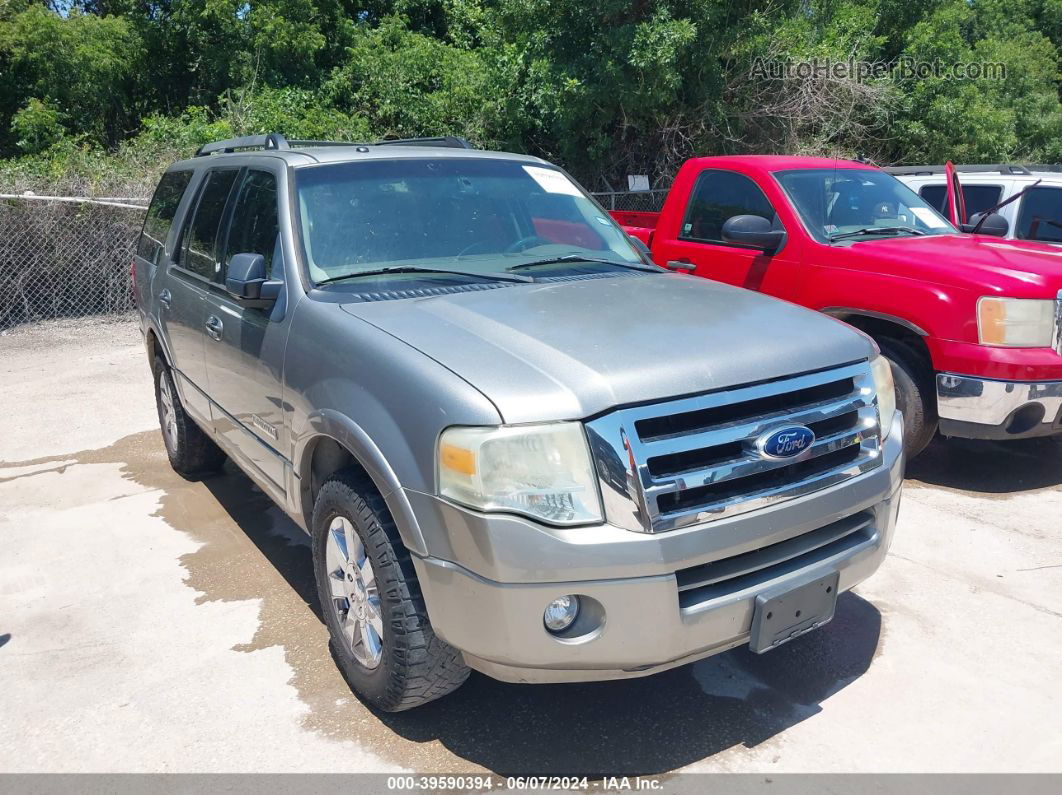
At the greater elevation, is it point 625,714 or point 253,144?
Answer: point 253,144

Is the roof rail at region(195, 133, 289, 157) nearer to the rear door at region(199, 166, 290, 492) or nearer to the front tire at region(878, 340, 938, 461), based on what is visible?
the rear door at region(199, 166, 290, 492)

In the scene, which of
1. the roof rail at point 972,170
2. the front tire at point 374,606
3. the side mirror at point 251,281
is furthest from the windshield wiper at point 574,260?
the roof rail at point 972,170

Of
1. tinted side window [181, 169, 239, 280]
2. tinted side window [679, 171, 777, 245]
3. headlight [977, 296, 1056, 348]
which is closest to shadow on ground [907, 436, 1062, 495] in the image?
headlight [977, 296, 1056, 348]

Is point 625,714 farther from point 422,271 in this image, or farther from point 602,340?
point 422,271

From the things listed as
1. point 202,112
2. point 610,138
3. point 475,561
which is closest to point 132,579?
point 475,561

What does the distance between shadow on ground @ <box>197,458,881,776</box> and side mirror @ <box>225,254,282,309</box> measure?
4.77ft

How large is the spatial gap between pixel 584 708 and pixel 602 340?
1347mm

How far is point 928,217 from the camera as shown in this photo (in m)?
6.32

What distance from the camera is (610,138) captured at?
13945 mm

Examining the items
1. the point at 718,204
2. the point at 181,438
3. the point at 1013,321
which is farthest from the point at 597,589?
the point at 718,204

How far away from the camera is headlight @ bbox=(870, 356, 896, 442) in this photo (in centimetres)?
320

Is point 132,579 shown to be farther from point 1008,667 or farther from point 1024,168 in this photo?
point 1024,168

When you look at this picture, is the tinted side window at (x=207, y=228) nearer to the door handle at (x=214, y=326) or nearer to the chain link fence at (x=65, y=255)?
the door handle at (x=214, y=326)

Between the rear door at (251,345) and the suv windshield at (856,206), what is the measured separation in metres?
3.56
